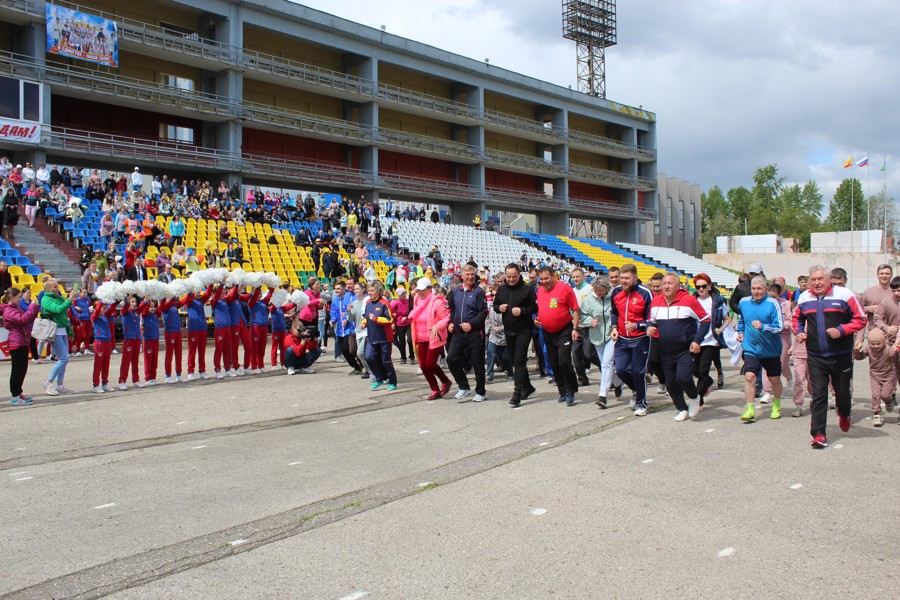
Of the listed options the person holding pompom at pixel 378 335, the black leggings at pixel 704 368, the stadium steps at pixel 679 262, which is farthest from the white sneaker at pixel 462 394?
the stadium steps at pixel 679 262

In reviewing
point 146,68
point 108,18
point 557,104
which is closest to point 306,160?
point 146,68

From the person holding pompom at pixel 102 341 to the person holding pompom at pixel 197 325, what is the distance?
1.36 metres

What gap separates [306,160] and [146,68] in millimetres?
8478

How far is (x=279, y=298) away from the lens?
14.5 meters

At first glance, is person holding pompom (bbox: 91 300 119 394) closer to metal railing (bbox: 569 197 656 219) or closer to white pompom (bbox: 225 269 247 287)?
white pompom (bbox: 225 269 247 287)

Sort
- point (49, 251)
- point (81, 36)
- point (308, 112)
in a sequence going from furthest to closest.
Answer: point (308, 112), point (81, 36), point (49, 251)

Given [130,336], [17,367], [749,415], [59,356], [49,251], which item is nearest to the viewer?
[749,415]

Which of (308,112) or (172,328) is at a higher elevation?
(308,112)

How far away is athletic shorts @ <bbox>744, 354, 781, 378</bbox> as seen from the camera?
859 cm

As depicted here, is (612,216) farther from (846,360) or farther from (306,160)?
(846,360)

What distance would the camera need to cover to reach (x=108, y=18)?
2847cm

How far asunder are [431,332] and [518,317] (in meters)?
1.29

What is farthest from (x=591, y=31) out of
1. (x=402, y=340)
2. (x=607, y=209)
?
(x=402, y=340)

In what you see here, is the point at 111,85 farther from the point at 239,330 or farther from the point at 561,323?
the point at 561,323
